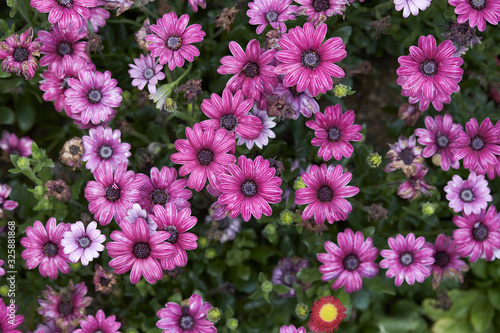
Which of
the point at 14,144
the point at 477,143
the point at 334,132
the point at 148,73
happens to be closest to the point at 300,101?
the point at 334,132

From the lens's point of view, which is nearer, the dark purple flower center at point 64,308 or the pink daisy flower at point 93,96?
the pink daisy flower at point 93,96

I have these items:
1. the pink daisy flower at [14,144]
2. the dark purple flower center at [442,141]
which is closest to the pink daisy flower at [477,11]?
the dark purple flower center at [442,141]

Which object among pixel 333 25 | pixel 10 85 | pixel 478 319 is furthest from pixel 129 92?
pixel 478 319

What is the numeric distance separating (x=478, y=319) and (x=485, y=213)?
3.02 ft

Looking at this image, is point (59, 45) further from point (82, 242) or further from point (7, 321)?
point (7, 321)

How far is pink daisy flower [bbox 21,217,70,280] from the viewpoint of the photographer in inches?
91.4

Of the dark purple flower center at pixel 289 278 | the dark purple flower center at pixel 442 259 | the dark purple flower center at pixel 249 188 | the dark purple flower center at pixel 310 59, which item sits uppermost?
the dark purple flower center at pixel 310 59

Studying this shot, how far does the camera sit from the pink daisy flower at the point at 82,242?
7.25 ft

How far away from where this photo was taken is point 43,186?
8.21ft

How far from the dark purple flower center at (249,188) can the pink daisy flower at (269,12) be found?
0.75 meters

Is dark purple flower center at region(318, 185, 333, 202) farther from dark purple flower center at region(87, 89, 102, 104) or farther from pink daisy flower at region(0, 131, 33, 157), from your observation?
pink daisy flower at region(0, 131, 33, 157)

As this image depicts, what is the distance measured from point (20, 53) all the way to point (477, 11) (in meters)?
2.26

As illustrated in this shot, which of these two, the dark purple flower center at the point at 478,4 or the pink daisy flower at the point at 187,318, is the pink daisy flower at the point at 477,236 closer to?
→ the dark purple flower center at the point at 478,4

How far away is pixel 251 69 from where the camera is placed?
2201mm
